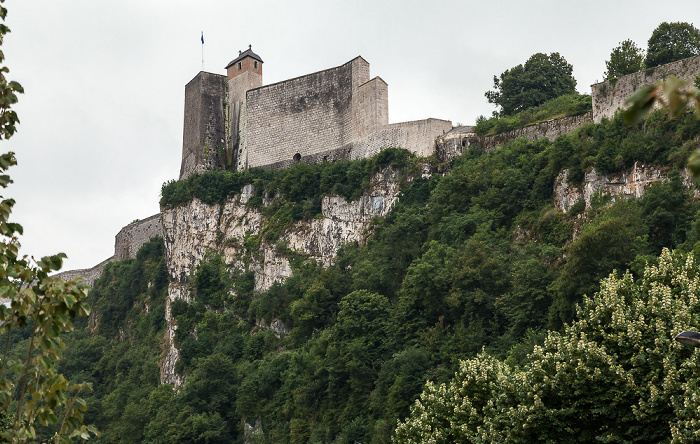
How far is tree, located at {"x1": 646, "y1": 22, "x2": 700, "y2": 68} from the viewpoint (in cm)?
3444

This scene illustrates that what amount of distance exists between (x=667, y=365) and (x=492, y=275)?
15197 mm

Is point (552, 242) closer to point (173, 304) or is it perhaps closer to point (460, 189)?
point (460, 189)

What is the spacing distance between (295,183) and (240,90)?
28.5ft

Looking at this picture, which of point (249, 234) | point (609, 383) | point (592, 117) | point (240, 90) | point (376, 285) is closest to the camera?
point (609, 383)

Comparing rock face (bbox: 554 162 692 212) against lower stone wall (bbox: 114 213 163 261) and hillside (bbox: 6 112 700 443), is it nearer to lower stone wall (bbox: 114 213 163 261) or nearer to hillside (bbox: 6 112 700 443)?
hillside (bbox: 6 112 700 443)

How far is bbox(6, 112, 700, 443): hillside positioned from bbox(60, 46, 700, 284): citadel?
3.84 feet

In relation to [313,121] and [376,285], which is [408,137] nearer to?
[313,121]

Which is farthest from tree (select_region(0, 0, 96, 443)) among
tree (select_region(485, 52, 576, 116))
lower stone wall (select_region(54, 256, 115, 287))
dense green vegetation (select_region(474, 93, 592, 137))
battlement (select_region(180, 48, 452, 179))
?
lower stone wall (select_region(54, 256, 115, 287))

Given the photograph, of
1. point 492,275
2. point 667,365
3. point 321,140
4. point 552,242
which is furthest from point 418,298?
point 667,365

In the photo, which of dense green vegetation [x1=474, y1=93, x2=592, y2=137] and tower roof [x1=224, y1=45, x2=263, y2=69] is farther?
tower roof [x1=224, y1=45, x2=263, y2=69]

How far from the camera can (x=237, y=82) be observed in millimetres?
47781

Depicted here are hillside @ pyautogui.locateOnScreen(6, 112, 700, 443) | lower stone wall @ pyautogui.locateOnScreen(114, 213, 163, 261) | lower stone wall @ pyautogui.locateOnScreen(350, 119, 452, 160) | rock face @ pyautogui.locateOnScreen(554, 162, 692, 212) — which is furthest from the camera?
lower stone wall @ pyautogui.locateOnScreen(114, 213, 163, 261)

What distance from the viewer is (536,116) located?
3741cm

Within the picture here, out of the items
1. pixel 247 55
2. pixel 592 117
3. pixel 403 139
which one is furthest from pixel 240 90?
pixel 592 117
